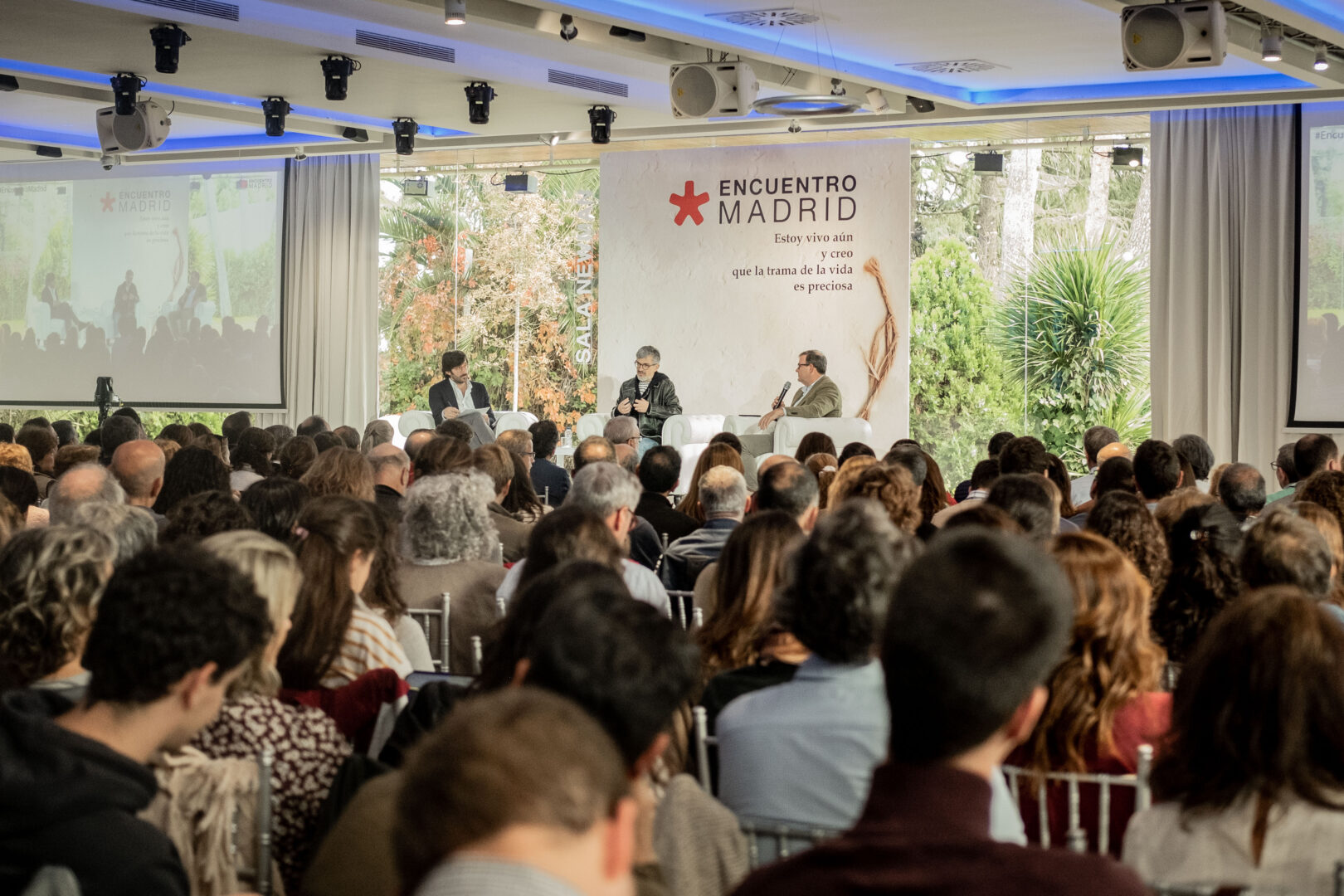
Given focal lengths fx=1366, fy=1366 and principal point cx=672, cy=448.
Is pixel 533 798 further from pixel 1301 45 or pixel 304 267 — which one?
pixel 304 267

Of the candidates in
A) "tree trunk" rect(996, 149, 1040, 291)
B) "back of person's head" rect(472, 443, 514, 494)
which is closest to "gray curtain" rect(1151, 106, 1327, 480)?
"tree trunk" rect(996, 149, 1040, 291)

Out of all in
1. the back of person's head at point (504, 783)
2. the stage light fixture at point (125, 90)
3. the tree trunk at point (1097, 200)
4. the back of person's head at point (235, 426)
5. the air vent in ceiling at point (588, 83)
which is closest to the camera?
the back of person's head at point (504, 783)

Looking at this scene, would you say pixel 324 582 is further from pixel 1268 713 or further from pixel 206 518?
pixel 1268 713

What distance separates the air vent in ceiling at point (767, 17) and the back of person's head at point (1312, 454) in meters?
3.62

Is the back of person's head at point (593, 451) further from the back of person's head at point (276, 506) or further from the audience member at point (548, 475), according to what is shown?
the back of person's head at point (276, 506)

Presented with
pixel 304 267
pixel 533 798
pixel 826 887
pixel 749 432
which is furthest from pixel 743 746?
pixel 304 267

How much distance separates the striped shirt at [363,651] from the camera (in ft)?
9.46

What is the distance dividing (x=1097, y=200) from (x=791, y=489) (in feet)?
30.9

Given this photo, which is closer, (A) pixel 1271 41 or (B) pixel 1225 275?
(A) pixel 1271 41

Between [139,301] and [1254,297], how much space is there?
32.4ft

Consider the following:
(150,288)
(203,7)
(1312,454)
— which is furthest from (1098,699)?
(150,288)

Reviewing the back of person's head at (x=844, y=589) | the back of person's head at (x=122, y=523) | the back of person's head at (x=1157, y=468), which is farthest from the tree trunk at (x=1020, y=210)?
the back of person's head at (x=844, y=589)

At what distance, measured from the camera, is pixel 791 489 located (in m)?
4.42

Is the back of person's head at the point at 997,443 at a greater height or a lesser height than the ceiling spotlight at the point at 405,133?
lesser
